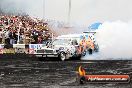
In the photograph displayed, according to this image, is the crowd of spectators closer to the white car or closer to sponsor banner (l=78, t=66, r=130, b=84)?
the white car

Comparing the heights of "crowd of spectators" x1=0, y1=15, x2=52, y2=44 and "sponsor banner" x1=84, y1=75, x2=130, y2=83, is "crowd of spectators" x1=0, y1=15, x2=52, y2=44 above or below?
above

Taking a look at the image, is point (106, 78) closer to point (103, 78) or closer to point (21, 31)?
point (103, 78)

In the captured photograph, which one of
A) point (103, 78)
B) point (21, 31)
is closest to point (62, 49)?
point (21, 31)

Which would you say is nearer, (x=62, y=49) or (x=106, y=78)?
(x=106, y=78)

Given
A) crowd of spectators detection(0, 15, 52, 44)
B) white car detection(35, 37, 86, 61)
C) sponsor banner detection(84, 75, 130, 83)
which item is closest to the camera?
sponsor banner detection(84, 75, 130, 83)

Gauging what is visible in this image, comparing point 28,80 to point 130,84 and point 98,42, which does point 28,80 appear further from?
point 98,42

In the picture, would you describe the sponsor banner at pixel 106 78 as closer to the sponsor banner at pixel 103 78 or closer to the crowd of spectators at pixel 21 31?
the sponsor banner at pixel 103 78

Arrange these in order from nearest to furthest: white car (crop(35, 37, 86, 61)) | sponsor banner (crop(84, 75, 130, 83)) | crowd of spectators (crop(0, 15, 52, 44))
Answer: sponsor banner (crop(84, 75, 130, 83)), white car (crop(35, 37, 86, 61)), crowd of spectators (crop(0, 15, 52, 44))

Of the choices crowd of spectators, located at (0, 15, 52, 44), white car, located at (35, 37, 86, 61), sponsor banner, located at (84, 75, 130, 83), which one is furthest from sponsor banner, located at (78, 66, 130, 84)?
crowd of spectators, located at (0, 15, 52, 44)

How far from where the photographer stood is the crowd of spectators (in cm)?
3903

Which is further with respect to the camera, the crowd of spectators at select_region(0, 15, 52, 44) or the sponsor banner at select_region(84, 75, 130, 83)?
the crowd of spectators at select_region(0, 15, 52, 44)

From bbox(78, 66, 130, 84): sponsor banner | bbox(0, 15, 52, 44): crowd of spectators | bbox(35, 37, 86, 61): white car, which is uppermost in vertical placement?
bbox(0, 15, 52, 44): crowd of spectators

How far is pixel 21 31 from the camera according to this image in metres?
40.2

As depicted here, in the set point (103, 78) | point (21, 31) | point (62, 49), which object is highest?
point (21, 31)
